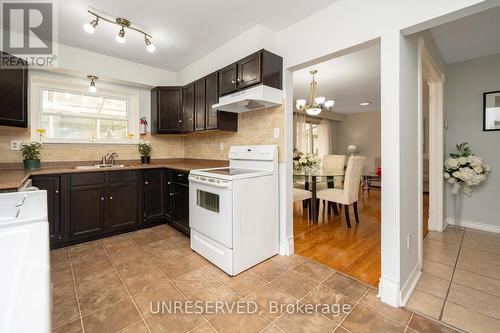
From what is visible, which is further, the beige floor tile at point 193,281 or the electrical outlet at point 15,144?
the electrical outlet at point 15,144

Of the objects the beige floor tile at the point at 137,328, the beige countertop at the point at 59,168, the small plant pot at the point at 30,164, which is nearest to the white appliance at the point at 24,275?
the beige floor tile at the point at 137,328

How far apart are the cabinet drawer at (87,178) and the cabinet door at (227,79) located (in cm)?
187

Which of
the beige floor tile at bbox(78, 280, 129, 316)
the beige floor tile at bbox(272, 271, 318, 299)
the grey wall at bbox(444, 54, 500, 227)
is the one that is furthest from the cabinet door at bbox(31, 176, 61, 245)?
the grey wall at bbox(444, 54, 500, 227)

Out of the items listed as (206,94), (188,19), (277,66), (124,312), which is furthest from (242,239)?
(188,19)

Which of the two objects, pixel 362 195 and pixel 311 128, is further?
pixel 311 128

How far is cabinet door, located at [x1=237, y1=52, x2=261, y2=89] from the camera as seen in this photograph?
2322mm

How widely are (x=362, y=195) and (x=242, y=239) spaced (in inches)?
183

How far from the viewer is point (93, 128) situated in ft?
11.4

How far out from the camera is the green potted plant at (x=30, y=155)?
277 centimetres

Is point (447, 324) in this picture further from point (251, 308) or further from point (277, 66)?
point (277, 66)

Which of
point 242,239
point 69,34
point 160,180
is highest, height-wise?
point 69,34

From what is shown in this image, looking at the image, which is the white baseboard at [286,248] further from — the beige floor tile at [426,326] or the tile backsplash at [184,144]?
the beige floor tile at [426,326]

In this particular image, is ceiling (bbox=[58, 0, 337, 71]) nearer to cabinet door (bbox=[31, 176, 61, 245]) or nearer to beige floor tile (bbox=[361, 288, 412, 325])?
cabinet door (bbox=[31, 176, 61, 245])

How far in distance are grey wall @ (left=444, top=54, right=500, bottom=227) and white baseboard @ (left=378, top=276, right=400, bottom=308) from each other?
2.60 metres
